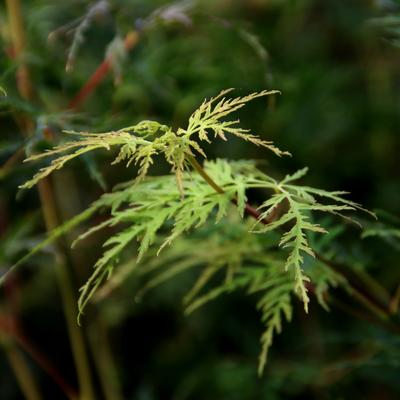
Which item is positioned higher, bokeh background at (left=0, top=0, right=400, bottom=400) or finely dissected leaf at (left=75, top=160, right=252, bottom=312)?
finely dissected leaf at (left=75, top=160, right=252, bottom=312)

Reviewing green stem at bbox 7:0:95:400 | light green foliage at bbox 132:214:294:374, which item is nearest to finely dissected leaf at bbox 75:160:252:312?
light green foliage at bbox 132:214:294:374

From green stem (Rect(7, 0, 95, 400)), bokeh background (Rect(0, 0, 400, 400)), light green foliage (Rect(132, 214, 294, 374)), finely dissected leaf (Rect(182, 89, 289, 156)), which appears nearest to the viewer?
finely dissected leaf (Rect(182, 89, 289, 156))

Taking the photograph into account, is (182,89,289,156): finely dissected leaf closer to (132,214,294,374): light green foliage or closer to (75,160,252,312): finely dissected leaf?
(75,160,252,312): finely dissected leaf

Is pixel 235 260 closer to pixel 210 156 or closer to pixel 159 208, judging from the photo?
pixel 159 208

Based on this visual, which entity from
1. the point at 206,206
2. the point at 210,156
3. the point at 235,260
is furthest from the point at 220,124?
the point at 210,156

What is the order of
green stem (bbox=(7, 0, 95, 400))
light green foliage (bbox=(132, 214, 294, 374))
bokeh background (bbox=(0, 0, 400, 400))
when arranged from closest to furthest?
light green foliage (bbox=(132, 214, 294, 374))
green stem (bbox=(7, 0, 95, 400))
bokeh background (bbox=(0, 0, 400, 400))

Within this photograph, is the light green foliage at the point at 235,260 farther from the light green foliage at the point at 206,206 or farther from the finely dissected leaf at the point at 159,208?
the finely dissected leaf at the point at 159,208

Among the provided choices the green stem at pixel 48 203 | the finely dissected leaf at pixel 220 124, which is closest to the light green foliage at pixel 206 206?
the finely dissected leaf at pixel 220 124

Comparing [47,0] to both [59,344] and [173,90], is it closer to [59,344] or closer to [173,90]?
[173,90]

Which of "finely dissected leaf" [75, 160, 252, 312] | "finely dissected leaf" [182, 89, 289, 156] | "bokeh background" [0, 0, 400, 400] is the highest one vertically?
"finely dissected leaf" [182, 89, 289, 156]

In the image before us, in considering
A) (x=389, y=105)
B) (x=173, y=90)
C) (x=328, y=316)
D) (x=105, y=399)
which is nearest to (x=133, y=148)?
(x=173, y=90)
